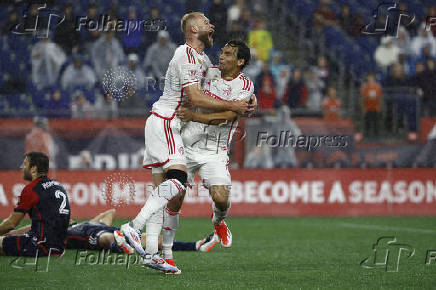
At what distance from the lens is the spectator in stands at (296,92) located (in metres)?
16.7

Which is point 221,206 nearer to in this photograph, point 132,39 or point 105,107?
point 105,107

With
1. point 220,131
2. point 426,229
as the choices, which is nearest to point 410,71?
point 426,229

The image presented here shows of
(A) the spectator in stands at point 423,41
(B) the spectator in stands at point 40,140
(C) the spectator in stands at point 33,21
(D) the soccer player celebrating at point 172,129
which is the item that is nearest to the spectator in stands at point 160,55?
(B) the spectator in stands at point 40,140

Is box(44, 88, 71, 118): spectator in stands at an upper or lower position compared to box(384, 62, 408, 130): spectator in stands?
lower

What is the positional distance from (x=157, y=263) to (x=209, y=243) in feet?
6.10

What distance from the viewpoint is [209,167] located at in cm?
870

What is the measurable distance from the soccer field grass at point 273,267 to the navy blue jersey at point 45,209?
0.29m

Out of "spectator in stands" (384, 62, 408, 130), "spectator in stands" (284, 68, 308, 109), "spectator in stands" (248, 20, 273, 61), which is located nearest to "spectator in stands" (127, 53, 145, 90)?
"spectator in stands" (248, 20, 273, 61)

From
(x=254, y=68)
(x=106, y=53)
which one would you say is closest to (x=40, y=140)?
(x=106, y=53)

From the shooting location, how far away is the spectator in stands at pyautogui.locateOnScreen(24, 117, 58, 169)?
15.0 meters

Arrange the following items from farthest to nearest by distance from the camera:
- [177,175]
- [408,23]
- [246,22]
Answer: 1. [408,23]
2. [246,22]
3. [177,175]

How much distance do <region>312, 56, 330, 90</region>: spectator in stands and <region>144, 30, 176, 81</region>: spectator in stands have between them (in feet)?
12.7

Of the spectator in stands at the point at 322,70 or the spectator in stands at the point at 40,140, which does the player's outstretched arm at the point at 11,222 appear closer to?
the spectator in stands at the point at 40,140

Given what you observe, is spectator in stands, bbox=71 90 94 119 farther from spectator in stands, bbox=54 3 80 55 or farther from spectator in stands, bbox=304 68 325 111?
spectator in stands, bbox=304 68 325 111
